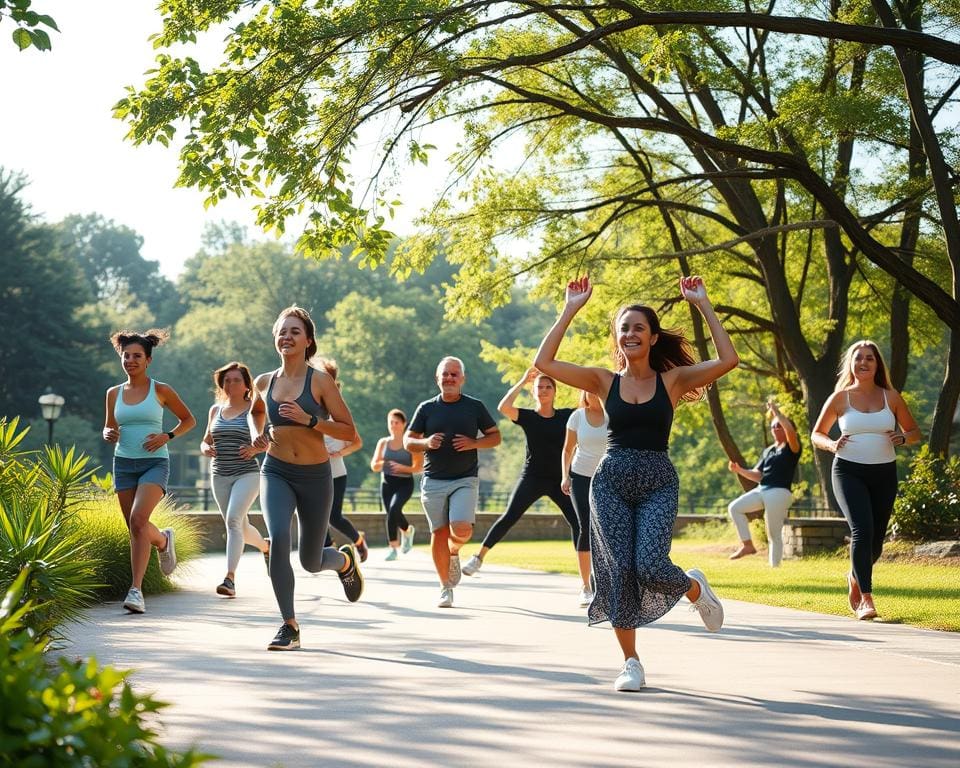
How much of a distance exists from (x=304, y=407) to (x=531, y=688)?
2749 mm

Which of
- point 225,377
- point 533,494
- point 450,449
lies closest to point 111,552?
point 225,377

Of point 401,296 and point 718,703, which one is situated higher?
point 401,296

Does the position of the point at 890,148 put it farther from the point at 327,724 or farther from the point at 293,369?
the point at 327,724

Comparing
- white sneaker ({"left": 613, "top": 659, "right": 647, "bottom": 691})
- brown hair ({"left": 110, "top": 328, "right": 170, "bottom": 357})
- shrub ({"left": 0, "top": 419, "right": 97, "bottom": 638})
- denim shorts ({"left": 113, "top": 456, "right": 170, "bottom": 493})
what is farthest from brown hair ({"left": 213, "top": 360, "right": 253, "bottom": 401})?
white sneaker ({"left": 613, "top": 659, "right": 647, "bottom": 691})

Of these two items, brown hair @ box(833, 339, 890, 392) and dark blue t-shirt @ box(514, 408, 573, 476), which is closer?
brown hair @ box(833, 339, 890, 392)

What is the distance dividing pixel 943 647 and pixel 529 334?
94509 millimetres

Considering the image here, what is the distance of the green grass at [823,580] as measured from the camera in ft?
38.0

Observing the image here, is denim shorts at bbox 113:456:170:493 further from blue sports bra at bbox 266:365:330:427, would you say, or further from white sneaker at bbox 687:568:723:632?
white sneaker at bbox 687:568:723:632

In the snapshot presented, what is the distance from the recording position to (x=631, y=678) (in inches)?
268

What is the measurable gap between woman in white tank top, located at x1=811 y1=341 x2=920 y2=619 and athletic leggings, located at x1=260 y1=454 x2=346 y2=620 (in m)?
4.19

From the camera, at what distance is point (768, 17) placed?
482 inches

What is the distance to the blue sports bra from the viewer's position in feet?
28.6

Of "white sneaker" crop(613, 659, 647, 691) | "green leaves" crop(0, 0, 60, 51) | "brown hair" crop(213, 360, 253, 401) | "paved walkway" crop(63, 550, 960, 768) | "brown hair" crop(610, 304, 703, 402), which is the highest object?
"green leaves" crop(0, 0, 60, 51)

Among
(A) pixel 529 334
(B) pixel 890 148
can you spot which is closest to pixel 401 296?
(A) pixel 529 334
